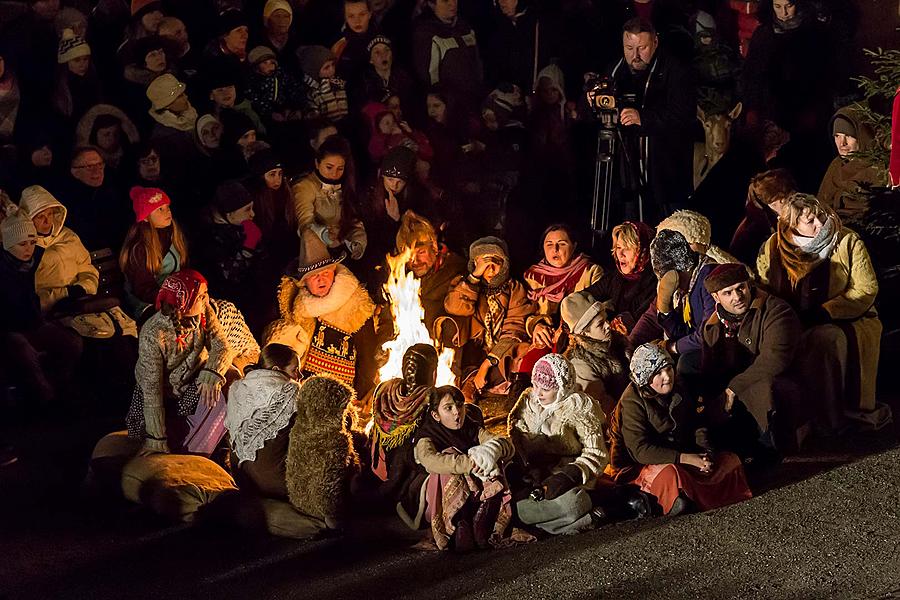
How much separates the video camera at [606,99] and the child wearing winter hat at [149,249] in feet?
11.4

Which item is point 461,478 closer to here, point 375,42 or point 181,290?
point 181,290

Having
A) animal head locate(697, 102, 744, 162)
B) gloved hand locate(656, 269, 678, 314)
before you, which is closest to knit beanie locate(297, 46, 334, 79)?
animal head locate(697, 102, 744, 162)

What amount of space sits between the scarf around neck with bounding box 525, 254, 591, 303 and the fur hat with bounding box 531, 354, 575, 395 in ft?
7.36

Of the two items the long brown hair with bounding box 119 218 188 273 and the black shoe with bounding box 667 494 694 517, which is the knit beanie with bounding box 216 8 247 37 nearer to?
the long brown hair with bounding box 119 218 188 273

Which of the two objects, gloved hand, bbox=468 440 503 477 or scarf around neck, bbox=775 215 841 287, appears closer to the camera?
gloved hand, bbox=468 440 503 477

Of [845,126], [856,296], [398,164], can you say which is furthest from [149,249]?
[845,126]

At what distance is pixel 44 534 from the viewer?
10.6 metres

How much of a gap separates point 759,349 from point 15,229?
17.9 ft

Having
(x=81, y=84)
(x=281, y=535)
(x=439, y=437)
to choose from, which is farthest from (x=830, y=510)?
(x=81, y=84)

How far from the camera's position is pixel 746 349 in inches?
452

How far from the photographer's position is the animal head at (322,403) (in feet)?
33.5

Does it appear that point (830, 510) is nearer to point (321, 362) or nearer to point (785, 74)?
point (321, 362)

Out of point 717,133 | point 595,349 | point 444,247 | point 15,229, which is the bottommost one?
point 595,349

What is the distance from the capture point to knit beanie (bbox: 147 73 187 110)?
13.3m
